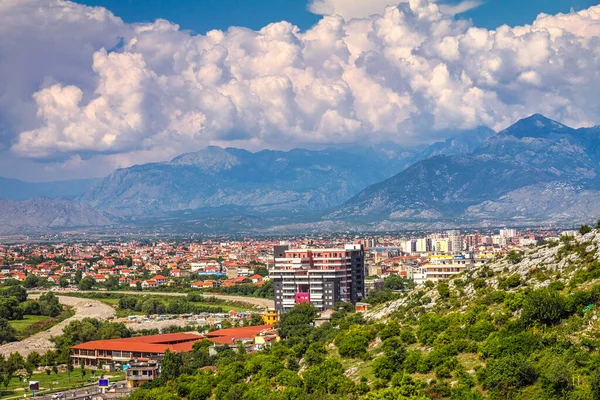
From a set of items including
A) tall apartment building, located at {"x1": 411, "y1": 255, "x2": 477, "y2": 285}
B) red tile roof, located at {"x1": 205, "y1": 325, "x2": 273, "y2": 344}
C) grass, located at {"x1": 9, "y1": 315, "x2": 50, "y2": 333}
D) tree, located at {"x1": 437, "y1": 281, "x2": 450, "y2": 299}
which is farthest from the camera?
tall apartment building, located at {"x1": 411, "y1": 255, "x2": 477, "y2": 285}

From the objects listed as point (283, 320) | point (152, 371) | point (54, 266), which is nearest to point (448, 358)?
point (152, 371)

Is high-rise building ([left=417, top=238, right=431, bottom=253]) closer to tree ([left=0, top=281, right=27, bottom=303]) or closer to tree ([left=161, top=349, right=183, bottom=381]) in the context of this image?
tree ([left=0, top=281, right=27, bottom=303])

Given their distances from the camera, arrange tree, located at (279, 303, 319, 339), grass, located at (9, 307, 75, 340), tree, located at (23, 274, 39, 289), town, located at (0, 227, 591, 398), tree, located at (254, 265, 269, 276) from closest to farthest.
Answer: tree, located at (279, 303, 319, 339)
town, located at (0, 227, 591, 398)
grass, located at (9, 307, 75, 340)
tree, located at (23, 274, 39, 289)
tree, located at (254, 265, 269, 276)

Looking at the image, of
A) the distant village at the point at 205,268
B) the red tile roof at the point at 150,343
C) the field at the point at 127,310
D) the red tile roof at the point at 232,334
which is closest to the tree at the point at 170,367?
the red tile roof at the point at 232,334

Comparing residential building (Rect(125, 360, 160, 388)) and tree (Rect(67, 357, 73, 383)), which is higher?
residential building (Rect(125, 360, 160, 388))

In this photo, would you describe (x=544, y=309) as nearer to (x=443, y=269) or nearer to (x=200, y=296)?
(x=443, y=269)

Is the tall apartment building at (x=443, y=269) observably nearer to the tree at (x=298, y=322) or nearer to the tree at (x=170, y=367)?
the tree at (x=298, y=322)

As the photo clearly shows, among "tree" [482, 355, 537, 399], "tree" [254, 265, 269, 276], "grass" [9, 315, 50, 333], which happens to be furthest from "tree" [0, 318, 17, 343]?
"tree" [254, 265, 269, 276]

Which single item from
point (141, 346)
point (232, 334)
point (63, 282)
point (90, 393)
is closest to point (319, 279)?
point (232, 334)
